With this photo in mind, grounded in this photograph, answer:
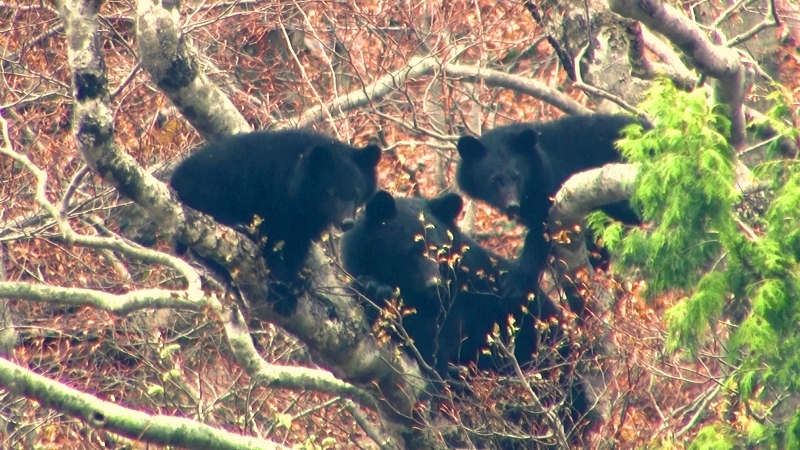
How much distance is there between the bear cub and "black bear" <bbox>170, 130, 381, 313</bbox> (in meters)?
0.74

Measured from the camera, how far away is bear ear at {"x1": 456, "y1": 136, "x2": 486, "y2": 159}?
31.2 ft

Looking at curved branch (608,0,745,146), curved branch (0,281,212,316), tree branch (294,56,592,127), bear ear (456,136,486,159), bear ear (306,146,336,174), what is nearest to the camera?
curved branch (0,281,212,316)

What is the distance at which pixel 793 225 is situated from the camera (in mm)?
5512

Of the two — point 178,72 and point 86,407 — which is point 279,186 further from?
point 86,407

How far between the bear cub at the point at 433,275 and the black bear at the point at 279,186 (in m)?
0.74

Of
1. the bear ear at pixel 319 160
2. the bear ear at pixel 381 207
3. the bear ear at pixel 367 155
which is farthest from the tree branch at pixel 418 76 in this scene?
the bear ear at pixel 319 160

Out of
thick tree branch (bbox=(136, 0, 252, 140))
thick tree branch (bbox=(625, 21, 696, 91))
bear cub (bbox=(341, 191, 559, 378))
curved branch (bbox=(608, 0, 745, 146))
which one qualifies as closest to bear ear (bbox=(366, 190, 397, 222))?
bear cub (bbox=(341, 191, 559, 378))

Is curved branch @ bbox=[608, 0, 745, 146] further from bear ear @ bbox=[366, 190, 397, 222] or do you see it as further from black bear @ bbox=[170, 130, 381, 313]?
bear ear @ bbox=[366, 190, 397, 222]

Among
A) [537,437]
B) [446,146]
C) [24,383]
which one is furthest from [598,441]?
[446,146]

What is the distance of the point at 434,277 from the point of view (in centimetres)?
827

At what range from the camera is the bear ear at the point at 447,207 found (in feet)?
→ 29.5

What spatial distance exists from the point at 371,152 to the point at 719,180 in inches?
135

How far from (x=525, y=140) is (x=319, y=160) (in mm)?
2288

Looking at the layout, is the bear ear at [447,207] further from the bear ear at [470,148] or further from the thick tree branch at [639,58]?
the thick tree branch at [639,58]
